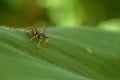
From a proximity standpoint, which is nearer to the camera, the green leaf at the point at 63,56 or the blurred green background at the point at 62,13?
the green leaf at the point at 63,56

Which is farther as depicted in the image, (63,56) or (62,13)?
(62,13)

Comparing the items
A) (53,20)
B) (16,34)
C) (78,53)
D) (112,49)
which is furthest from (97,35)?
(53,20)

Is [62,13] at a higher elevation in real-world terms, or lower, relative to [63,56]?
higher

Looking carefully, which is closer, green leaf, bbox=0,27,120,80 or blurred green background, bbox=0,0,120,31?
green leaf, bbox=0,27,120,80

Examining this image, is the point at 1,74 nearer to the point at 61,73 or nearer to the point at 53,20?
the point at 61,73

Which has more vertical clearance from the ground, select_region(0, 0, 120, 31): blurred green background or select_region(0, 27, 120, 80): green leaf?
select_region(0, 0, 120, 31): blurred green background
